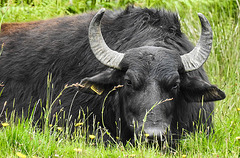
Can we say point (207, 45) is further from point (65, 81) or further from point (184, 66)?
point (65, 81)

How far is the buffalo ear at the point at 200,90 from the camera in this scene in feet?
20.2

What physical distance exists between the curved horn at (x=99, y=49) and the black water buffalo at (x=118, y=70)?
0.01 meters

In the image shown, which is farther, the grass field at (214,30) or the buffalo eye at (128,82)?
the grass field at (214,30)

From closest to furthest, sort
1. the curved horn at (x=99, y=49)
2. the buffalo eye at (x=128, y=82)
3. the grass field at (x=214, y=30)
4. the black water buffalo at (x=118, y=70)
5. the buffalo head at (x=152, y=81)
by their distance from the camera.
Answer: the buffalo head at (x=152, y=81), the black water buffalo at (x=118, y=70), the buffalo eye at (x=128, y=82), the curved horn at (x=99, y=49), the grass field at (x=214, y=30)

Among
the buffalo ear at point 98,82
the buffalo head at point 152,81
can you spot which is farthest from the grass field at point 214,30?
the buffalo ear at point 98,82

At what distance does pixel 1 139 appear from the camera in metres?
4.84

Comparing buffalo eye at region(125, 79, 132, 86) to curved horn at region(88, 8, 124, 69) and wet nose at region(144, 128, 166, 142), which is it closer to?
curved horn at region(88, 8, 124, 69)

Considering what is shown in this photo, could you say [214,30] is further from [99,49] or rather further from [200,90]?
[99,49]

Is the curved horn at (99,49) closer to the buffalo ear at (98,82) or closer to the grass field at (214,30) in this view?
the buffalo ear at (98,82)

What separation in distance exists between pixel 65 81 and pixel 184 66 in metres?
1.96

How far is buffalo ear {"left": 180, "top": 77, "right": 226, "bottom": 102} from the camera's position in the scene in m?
6.15

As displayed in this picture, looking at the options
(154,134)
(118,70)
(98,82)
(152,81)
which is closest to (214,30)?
(118,70)

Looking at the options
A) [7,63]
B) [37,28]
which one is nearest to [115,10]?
[37,28]

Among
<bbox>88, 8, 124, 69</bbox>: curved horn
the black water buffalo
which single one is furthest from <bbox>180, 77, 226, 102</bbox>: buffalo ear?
<bbox>88, 8, 124, 69</bbox>: curved horn
